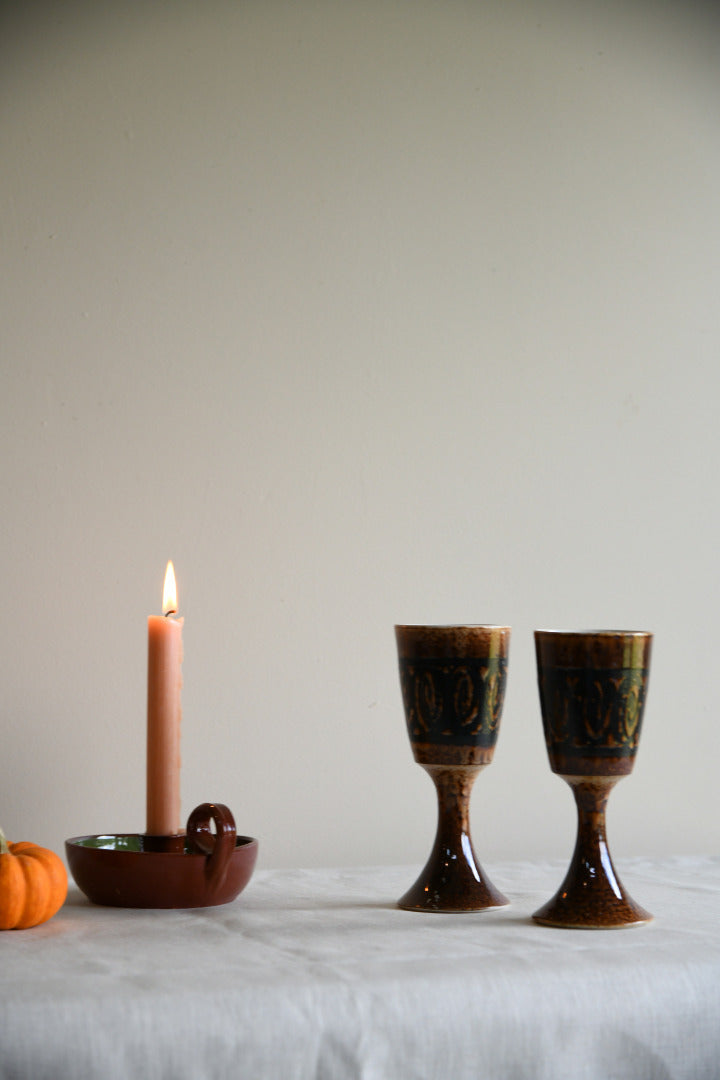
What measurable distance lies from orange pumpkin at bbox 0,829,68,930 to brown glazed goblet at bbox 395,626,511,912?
0.79 feet

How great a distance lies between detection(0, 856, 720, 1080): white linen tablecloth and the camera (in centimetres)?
53

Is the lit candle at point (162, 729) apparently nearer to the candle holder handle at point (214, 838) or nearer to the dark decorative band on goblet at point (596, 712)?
the candle holder handle at point (214, 838)

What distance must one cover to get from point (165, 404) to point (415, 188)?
0.33 metres

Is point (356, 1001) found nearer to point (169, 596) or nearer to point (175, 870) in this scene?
point (175, 870)

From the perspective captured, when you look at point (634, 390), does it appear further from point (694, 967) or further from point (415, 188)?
point (694, 967)

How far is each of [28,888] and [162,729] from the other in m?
0.15

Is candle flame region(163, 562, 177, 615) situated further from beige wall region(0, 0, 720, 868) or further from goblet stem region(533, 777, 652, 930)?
goblet stem region(533, 777, 652, 930)

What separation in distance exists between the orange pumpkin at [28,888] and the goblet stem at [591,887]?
1.02ft

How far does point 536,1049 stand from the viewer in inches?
22.7

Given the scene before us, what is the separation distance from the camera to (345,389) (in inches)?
41.2

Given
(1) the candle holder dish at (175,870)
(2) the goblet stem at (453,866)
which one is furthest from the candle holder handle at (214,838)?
(2) the goblet stem at (453,866)

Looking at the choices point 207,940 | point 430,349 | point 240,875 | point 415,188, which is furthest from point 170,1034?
point 415,188

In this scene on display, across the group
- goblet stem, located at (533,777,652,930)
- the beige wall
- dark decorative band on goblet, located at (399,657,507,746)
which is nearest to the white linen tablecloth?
goblet stem, located at (533,777,652,930)

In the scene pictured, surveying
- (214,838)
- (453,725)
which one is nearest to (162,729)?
(214,838)
